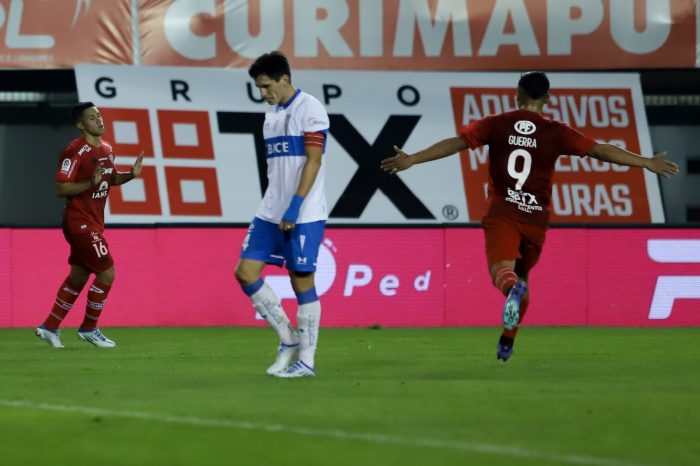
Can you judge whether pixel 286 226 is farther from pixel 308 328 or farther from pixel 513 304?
pixel 513 304

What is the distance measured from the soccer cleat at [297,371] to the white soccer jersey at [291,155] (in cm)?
98

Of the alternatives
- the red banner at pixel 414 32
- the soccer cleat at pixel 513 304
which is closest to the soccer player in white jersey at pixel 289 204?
the soccer cleat at pixel 513 304

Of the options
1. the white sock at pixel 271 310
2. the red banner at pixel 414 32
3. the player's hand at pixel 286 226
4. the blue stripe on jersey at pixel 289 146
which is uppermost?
the red banner at pixel 414 32

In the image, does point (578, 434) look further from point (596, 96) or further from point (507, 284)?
point (596, 96)

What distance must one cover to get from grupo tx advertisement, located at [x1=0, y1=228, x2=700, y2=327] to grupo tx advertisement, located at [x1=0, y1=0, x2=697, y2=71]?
352 cm

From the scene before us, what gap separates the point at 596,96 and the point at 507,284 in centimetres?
1113

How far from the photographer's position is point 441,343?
13523 mm

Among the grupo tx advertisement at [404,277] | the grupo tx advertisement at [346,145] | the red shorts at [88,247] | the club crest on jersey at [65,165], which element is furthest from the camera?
the grupo tx advertisement at [346,145]

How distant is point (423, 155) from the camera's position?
9.70m

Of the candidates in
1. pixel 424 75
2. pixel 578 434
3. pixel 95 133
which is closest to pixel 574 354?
pixel 95 133

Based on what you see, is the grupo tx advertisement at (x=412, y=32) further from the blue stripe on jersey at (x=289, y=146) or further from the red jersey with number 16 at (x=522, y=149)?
the blue stripe on jersey at (x=289, y=146)

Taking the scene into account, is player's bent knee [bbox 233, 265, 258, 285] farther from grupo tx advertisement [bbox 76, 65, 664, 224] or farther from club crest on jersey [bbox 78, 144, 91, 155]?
grupo tx advertisement [bbox 76, 65, 664, 224]

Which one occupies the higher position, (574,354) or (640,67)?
(640,67)

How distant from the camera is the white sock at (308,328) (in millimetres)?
9281
